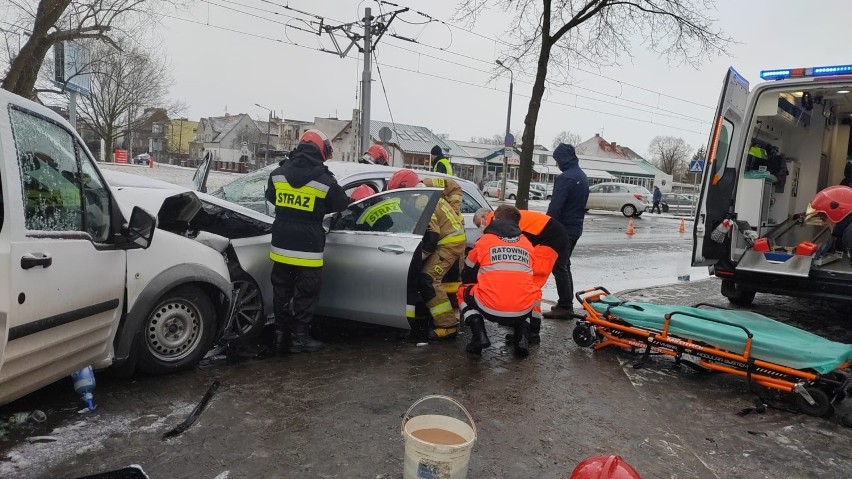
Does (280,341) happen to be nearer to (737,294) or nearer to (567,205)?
(567,205)

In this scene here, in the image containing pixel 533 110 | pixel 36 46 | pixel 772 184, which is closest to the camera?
pixel 772 184

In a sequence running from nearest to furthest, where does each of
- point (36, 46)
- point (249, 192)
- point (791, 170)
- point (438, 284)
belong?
1. point (438, 284)
2. point (249, 192)
3. point (791, 170)
4. point (36, 46)

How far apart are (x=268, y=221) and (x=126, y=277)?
1.61 meters

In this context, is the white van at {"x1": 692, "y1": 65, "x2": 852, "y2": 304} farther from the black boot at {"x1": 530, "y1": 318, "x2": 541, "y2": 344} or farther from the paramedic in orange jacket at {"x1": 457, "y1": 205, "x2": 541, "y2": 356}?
the paramedic in orange jacket at {"x1": 457, "y1": 205, "x2": 541, "y2": 356}

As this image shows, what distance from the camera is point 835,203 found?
628cm

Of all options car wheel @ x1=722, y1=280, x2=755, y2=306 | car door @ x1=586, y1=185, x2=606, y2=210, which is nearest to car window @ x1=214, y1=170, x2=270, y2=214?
car wheel @ x1=722, y1=280, x2=755, y2=306

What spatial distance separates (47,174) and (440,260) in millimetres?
3139

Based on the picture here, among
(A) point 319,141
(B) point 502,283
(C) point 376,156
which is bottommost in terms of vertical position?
(B) point 502,283

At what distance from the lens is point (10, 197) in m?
2.65

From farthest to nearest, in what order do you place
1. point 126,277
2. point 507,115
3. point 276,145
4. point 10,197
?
point 276,145 → point 507,115 → point 126,277 → point 10,197

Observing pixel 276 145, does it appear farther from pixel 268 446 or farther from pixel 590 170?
pixel 268 446

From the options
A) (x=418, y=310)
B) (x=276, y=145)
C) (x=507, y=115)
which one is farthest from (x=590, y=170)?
(x=418, y=310)

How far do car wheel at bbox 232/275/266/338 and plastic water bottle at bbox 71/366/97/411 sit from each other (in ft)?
4.28

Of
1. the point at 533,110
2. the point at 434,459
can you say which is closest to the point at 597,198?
the point at 533,110
